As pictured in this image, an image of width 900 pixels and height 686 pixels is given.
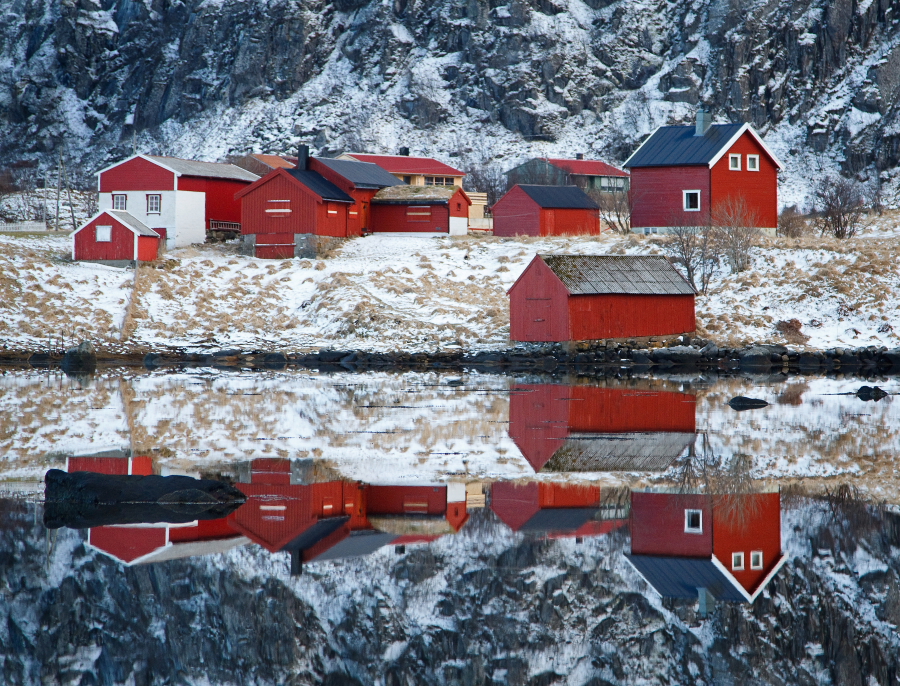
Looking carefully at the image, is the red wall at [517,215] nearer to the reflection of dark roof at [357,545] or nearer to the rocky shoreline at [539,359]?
the rocky shoreline at [539,359]

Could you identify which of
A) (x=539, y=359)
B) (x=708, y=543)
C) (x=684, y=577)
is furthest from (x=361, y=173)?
(x=684, y=577)

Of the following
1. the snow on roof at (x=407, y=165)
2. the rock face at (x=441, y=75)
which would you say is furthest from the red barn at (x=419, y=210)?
the rock face at (x=441, y=75)

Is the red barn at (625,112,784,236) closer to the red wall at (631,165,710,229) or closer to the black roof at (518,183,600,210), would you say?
the red wall at (631,165,710,229)

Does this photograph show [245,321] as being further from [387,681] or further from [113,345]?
[387,681]

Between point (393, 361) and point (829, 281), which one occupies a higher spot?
point (829, 281)

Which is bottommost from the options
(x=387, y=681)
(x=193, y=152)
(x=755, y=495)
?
(x=387, y=681)

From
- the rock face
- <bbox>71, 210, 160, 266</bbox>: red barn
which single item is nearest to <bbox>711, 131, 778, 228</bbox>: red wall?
<bbox>71, 210, 160, 266</bbox>: red barn

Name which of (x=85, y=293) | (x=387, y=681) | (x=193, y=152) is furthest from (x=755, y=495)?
(x=193, y=152)
